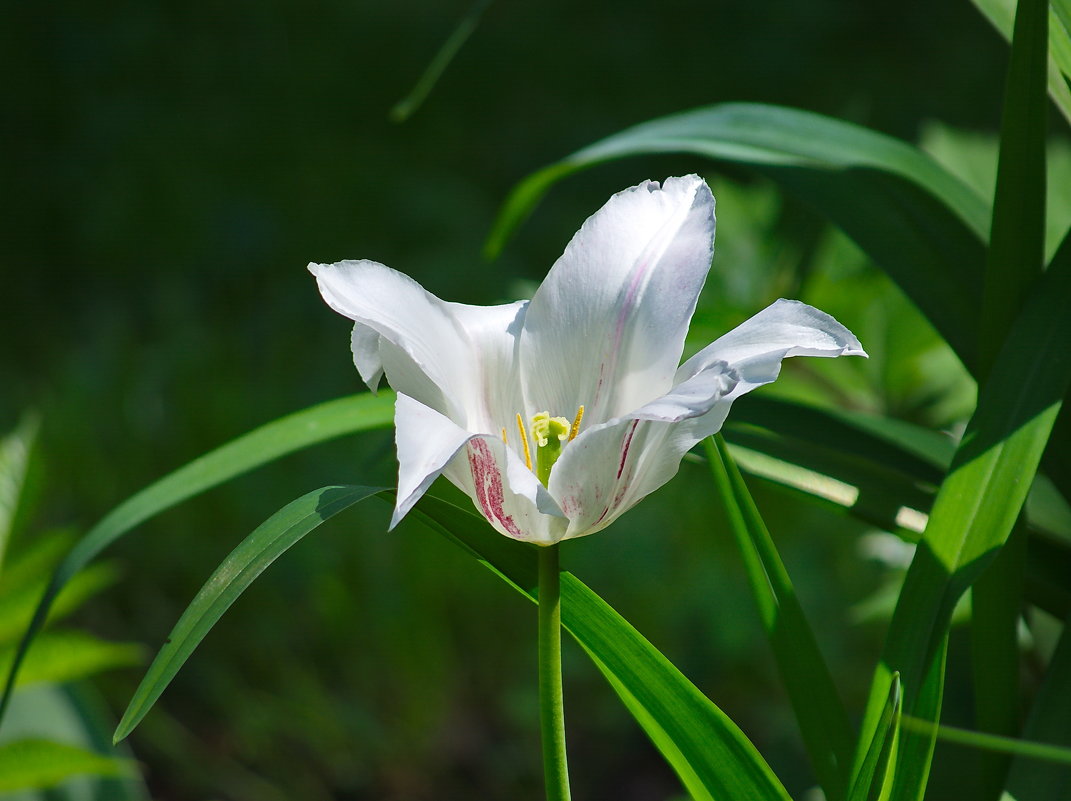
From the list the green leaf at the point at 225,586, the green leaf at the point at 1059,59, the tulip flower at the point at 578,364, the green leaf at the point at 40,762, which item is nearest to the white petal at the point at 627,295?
the tulip flower at the point at 578,364

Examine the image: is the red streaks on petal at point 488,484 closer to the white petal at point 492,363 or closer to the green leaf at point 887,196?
the white petal at point 492,363

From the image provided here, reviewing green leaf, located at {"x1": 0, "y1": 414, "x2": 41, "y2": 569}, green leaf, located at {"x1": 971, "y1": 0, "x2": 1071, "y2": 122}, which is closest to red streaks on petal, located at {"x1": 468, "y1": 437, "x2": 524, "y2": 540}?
green leaf, located at {"x1": 971, "y1": 0, "x2": 1071, "y2": 122}

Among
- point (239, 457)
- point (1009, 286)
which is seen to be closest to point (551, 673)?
point (239, 457)

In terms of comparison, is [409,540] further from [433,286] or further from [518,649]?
[433,286]

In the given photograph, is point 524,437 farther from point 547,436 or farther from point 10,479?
point 10,479

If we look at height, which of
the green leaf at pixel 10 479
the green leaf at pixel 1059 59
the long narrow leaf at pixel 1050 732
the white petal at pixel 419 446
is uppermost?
the green leaf at pixel 1059 59

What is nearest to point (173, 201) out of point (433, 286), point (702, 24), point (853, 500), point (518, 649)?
point (433, 286)

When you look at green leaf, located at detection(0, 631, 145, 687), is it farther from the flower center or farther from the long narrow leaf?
the long narrow leaf
